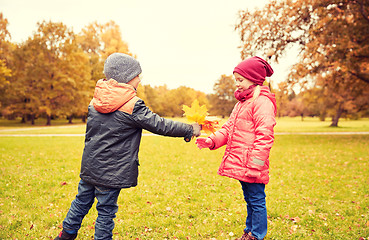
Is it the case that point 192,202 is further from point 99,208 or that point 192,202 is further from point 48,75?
point 48,75

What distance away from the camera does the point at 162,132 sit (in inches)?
109

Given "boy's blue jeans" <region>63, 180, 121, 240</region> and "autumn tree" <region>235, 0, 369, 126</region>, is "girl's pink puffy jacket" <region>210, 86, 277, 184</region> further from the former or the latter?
"autumn tree" <region>235, 0, 369, 126</region>

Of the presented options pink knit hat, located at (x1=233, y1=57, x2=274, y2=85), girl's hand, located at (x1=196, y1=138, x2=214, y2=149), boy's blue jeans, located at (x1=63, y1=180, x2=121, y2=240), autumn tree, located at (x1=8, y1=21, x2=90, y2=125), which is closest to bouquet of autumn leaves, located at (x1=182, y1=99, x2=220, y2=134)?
girl's hand, located at (x1=196, y1=138, x2=214, y2=149)

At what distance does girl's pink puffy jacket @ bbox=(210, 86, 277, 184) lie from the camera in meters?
2.75

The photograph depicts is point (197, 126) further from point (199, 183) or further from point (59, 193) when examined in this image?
point (59, 193)

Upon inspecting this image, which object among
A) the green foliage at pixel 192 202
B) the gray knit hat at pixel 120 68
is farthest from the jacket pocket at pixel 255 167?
the gray knit hat at pixel 120 68

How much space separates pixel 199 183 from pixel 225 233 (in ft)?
7.90

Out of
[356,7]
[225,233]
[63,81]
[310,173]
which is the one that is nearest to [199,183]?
[225,233]

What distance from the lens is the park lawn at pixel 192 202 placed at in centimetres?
364

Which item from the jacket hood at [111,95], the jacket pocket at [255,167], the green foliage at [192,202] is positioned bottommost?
the green foliage at [192,202]

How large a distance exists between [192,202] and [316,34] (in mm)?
11558

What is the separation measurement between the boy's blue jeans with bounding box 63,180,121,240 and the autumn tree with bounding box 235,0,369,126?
12.1 m

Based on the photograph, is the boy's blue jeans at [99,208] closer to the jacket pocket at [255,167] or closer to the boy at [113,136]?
the boy at [113,136]

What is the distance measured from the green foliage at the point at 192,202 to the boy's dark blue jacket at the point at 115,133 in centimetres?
129
